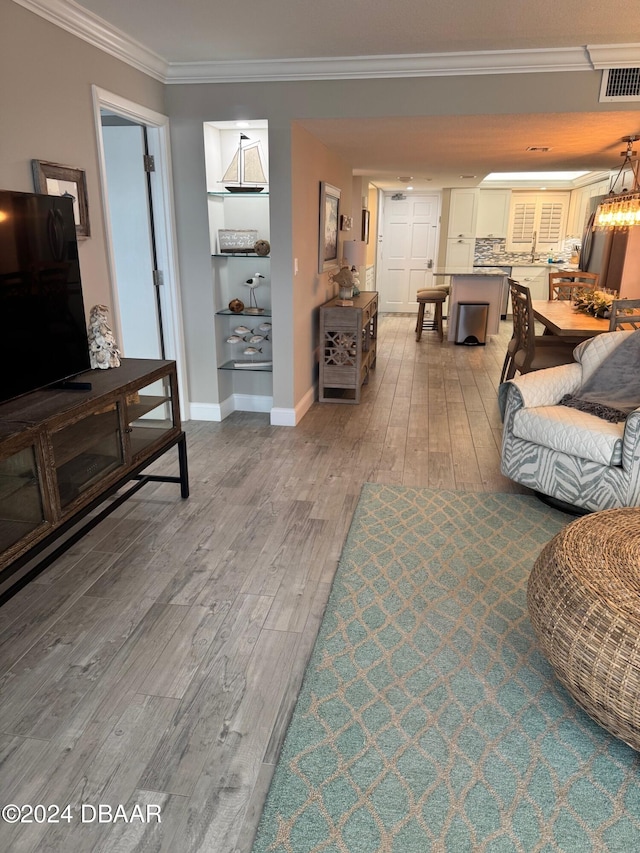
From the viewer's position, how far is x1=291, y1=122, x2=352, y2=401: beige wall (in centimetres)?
427

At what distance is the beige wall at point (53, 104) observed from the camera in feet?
8.24

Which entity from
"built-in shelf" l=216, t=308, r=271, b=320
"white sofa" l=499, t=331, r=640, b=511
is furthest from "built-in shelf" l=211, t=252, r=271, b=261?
"white sofa" l=499, t=331, r=640, b=511

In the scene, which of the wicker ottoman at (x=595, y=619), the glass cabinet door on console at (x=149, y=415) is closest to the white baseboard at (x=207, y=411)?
the glass cabinet door on console at (x=149, y=415)

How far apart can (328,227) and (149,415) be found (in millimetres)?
3068

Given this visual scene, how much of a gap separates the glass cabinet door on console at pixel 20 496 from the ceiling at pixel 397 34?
2259mm

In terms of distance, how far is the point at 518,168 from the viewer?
266 inches

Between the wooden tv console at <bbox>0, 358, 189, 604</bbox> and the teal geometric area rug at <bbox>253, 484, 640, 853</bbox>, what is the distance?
1.04 m

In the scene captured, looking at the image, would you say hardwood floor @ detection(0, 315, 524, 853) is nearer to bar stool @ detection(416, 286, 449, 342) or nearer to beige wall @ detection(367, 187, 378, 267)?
bar stool @ detection(416, 286, 449, 342)

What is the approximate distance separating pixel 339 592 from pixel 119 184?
10.6 ft

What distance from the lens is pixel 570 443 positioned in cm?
297

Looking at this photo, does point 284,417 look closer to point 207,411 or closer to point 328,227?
point 207,411

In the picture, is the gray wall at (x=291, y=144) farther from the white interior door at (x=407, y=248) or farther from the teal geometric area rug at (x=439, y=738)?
the white interior door at (x=407, y=248)

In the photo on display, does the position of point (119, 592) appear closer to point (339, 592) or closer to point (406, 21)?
point (339, 592)

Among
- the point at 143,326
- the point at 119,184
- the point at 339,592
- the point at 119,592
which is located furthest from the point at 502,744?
A: the point at 119,184
